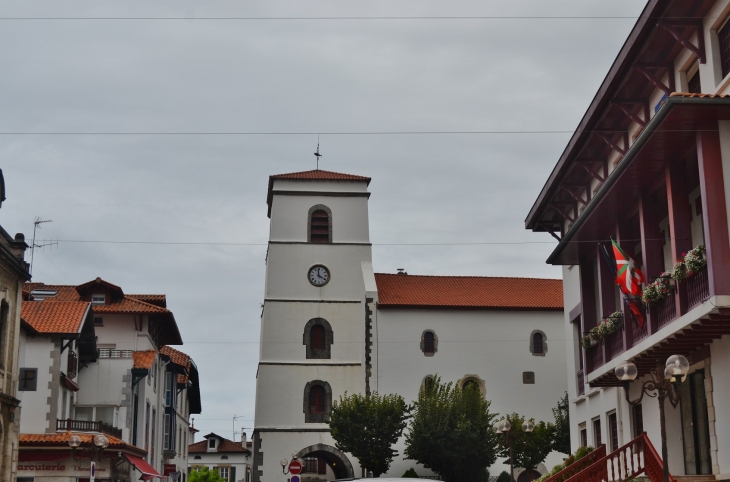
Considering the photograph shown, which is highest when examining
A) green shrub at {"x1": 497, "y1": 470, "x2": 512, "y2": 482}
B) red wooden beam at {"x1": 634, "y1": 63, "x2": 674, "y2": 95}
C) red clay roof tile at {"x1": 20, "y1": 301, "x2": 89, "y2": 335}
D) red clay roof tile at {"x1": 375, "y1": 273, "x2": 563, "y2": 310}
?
red clay roof tile at {"x1": 375, "y1": 273, "x2": 563, "y2": 310}

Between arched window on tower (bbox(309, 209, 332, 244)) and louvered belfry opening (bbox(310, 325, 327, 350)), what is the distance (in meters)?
5.30

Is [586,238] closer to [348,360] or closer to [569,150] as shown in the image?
[569,150]

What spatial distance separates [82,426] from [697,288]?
25.6 meters

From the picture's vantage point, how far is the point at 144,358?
136ft

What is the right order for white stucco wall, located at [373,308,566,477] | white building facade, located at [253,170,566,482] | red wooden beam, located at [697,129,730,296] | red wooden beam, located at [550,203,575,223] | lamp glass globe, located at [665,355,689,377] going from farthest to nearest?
white stucco wall, located at [373,308,566,477], white building facade, located at [253,170,566,482], red wooden beam, located at [550,203,575,223], red wooden beam, located at [697,129,730,296], lamp glass globe, located at [665,355,689,377]

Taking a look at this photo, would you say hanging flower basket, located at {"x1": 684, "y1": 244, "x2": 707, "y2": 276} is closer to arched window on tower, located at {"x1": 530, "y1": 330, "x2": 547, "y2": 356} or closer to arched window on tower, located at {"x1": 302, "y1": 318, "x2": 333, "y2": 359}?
arched window on tower, located at {"x1": 302, "y1": 318, "x2": 333, "y2": 359}

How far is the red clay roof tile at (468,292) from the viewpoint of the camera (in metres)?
57.2

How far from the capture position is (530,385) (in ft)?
185

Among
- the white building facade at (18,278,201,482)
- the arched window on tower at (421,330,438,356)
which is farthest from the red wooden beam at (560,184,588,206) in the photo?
the arched window on tower at (421,330,438,356)

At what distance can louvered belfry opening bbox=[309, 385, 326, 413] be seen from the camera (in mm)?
55356

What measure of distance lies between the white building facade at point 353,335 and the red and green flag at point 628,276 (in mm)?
34211

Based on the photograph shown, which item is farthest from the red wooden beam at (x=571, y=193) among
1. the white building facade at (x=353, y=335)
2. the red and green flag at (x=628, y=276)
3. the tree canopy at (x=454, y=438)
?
the white building facade at (x=353, y=335)

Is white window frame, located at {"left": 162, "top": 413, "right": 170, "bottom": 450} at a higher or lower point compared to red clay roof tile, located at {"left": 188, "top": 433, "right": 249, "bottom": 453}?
lower

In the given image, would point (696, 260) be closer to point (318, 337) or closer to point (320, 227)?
point (318, 337)
